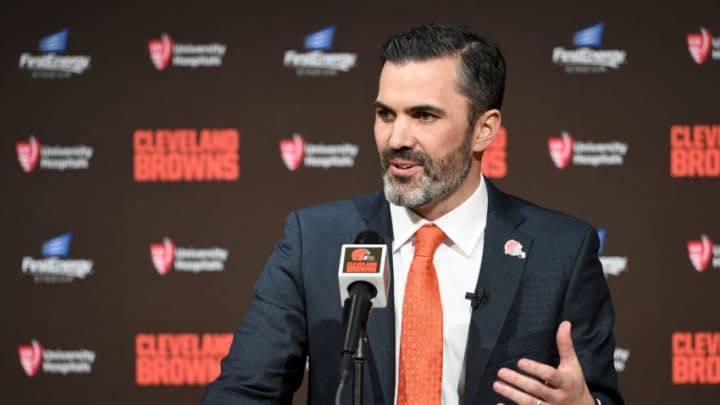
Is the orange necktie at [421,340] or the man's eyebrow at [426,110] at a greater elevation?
the man's eyebrow at [426,110]

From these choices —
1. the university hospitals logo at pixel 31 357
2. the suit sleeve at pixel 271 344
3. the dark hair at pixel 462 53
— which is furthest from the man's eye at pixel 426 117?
the university hospitals logo at pixel 31 357

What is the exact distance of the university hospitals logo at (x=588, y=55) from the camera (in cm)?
396

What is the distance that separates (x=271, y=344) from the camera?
71.9 inches

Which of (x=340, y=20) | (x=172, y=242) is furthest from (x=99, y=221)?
(x=340, y=20)

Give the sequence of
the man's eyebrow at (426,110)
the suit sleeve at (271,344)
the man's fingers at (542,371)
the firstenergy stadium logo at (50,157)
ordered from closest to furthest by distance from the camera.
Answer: the man's fingers at (542,371)
the suit sleeve at (271,344)
the man's eyebrow at (426,110)
the firstenergy stadium logo at (50,157)

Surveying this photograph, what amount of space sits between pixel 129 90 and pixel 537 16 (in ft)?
6.84

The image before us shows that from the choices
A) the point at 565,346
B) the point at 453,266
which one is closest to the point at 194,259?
the point at 453,266

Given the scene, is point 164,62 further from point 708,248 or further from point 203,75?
point 708,248

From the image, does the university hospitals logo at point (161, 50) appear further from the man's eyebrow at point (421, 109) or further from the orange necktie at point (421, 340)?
the orange necktie at point (421, 340)

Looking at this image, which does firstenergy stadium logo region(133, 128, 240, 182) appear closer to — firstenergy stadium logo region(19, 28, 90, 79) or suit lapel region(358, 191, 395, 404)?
firstenergy stadium logo region(19, 28, 90, 79)

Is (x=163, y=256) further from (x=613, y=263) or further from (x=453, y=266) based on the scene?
(x=453, y=266)

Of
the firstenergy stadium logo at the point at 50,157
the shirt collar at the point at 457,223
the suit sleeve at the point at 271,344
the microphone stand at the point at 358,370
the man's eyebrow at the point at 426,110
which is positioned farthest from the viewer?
the firstenergy stadium logo at the point at 50,157

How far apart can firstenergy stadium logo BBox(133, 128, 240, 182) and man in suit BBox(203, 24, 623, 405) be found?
2008 millimetres

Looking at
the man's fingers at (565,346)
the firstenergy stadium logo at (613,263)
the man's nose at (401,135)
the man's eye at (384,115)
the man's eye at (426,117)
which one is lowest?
the firstenergy stadium logo at (613,263)
